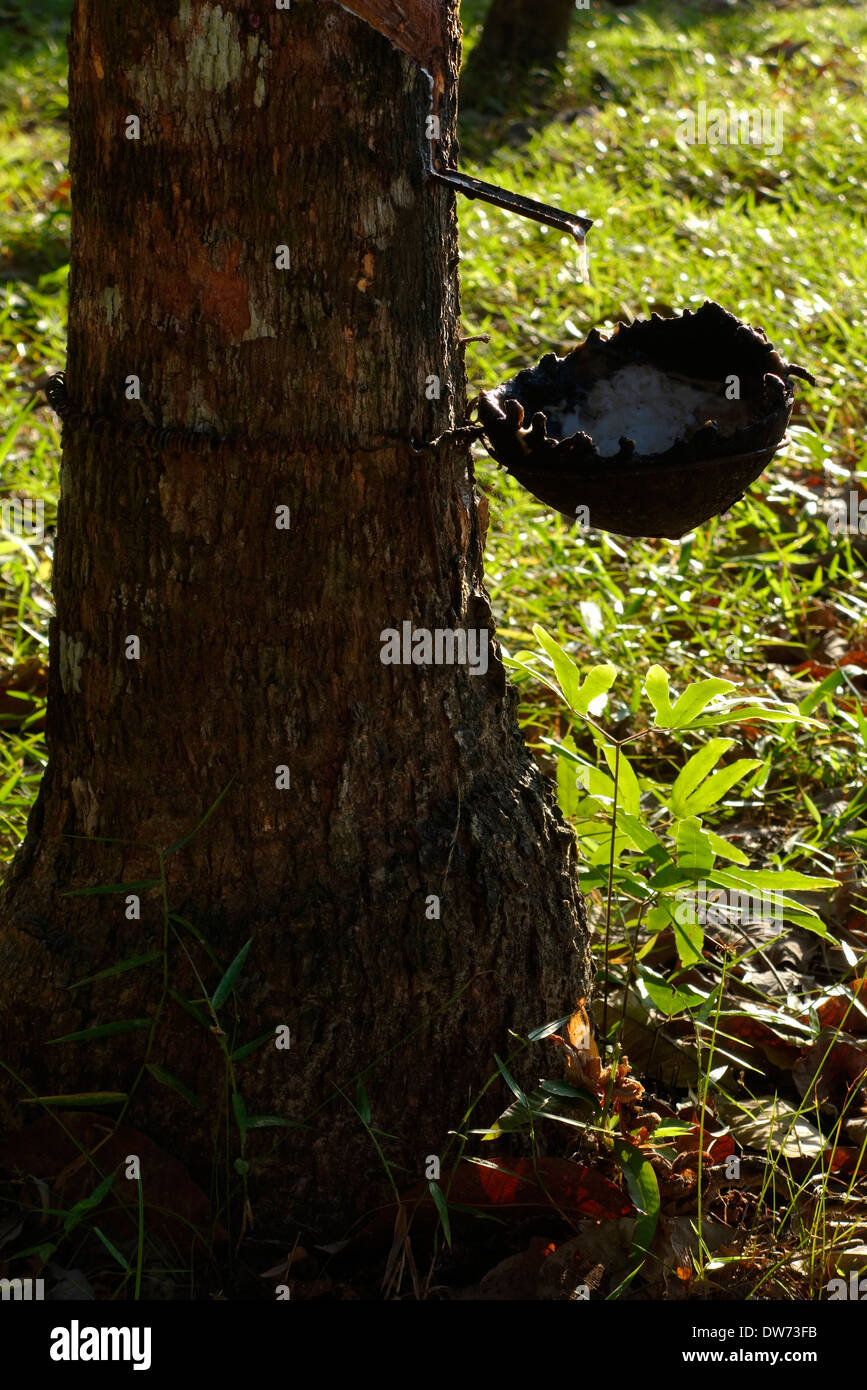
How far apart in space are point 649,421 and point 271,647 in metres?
0.76

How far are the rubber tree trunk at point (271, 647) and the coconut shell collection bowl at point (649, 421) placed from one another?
147 millimetres

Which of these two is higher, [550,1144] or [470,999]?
[470,999]

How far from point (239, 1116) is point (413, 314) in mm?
1016

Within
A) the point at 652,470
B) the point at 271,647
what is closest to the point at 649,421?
the point at 652,470

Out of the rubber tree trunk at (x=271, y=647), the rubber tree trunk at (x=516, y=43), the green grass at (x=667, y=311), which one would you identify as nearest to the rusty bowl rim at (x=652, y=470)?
the rubber tree trunk at (x=271, y=647)

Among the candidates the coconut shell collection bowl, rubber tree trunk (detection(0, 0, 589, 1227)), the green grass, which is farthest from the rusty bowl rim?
the green grass

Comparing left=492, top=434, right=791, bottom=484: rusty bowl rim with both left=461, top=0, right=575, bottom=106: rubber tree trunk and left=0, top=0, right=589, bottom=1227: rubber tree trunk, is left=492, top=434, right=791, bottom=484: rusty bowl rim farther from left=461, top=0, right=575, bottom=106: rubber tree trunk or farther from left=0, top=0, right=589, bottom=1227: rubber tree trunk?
left=461, top=0, right=575, bottom=106: rubber tree trunk

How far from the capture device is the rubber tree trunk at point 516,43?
682 cm

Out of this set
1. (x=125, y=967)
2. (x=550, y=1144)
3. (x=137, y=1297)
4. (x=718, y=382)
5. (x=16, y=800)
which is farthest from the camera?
(x=16, y=800)

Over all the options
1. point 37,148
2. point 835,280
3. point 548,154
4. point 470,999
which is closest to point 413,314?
point 470,999

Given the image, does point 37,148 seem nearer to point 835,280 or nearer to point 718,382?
point 835,280

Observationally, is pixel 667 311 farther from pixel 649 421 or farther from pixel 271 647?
pixel 271 647

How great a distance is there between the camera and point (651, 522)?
1.68 meters

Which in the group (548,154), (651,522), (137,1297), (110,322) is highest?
(548,154)
